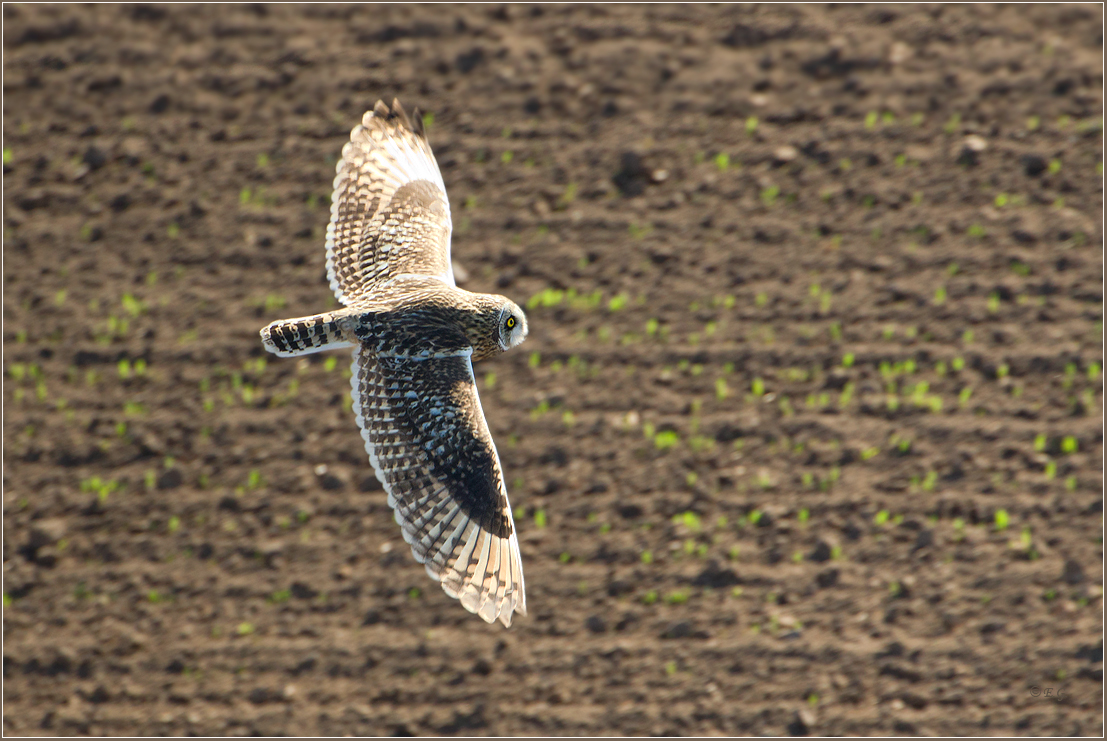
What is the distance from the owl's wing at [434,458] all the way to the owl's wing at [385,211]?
563 mm

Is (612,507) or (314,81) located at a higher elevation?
(314,81)

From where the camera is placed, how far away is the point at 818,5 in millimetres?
7277

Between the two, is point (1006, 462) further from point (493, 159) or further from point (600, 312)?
point (493, 159)

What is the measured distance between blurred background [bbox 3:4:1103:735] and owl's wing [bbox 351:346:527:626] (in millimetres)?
2150

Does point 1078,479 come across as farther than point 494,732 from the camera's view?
Yes

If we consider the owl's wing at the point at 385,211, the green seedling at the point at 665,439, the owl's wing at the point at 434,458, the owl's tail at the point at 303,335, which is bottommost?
the green seedling at the point at 665,439

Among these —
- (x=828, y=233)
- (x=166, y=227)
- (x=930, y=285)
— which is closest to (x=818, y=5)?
(x=828, y=233)

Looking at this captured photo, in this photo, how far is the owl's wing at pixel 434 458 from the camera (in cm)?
369

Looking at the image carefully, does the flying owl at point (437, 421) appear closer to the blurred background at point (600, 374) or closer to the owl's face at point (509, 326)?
the owl's face at point (509, 326)

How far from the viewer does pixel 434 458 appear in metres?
3.74

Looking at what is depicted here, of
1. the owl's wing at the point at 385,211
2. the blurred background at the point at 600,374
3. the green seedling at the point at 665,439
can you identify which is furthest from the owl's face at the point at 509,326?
the green seedling at the point at 665,439

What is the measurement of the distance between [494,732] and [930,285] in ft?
12.4

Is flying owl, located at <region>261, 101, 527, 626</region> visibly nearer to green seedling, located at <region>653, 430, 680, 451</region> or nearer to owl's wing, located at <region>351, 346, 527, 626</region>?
owl's wing, located at <region>351, 346, 527, 626</region>

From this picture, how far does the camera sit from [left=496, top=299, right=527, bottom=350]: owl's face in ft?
12.5
